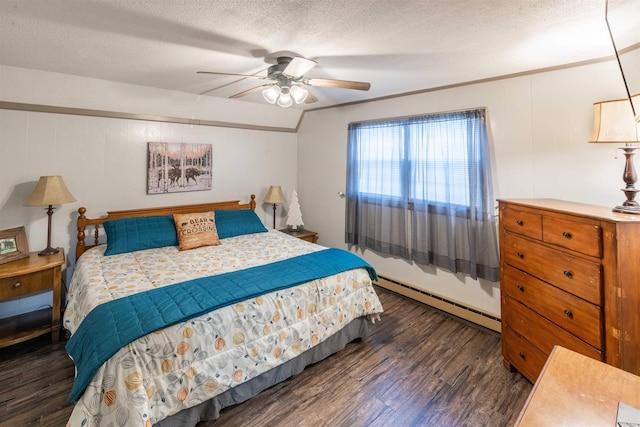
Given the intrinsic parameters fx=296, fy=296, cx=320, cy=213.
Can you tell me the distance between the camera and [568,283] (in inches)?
67.3

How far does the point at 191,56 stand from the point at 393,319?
2913 millimetres

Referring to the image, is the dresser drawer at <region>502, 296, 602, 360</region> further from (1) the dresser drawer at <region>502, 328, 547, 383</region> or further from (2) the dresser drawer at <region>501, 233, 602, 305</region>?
(2) the dresser drawer at <region>501, 233, 602, 305</region>

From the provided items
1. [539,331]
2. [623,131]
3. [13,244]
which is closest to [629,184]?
[623,131]

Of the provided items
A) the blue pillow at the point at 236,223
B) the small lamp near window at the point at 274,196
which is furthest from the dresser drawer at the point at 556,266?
the small lamp near window at the point at 274,196

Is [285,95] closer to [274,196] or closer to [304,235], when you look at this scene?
[274,196]

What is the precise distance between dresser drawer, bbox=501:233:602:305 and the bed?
1.10 metres

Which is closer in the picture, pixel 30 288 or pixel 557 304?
pixel 557 304

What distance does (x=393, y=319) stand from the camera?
296cm

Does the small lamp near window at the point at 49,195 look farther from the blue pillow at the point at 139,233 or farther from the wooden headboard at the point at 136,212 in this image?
the blue pillow at the point at 139,233

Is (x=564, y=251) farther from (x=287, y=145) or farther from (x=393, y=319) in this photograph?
(x=287, y=145)

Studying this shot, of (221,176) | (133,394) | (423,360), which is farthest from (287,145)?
(133,394)

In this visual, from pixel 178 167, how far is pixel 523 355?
375 cm

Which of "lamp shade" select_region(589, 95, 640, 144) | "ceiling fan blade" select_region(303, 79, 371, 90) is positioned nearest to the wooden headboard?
"ceiling fan blade" select_region(303, 79, 371, 90)

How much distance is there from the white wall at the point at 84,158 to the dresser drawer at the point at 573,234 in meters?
3.43
